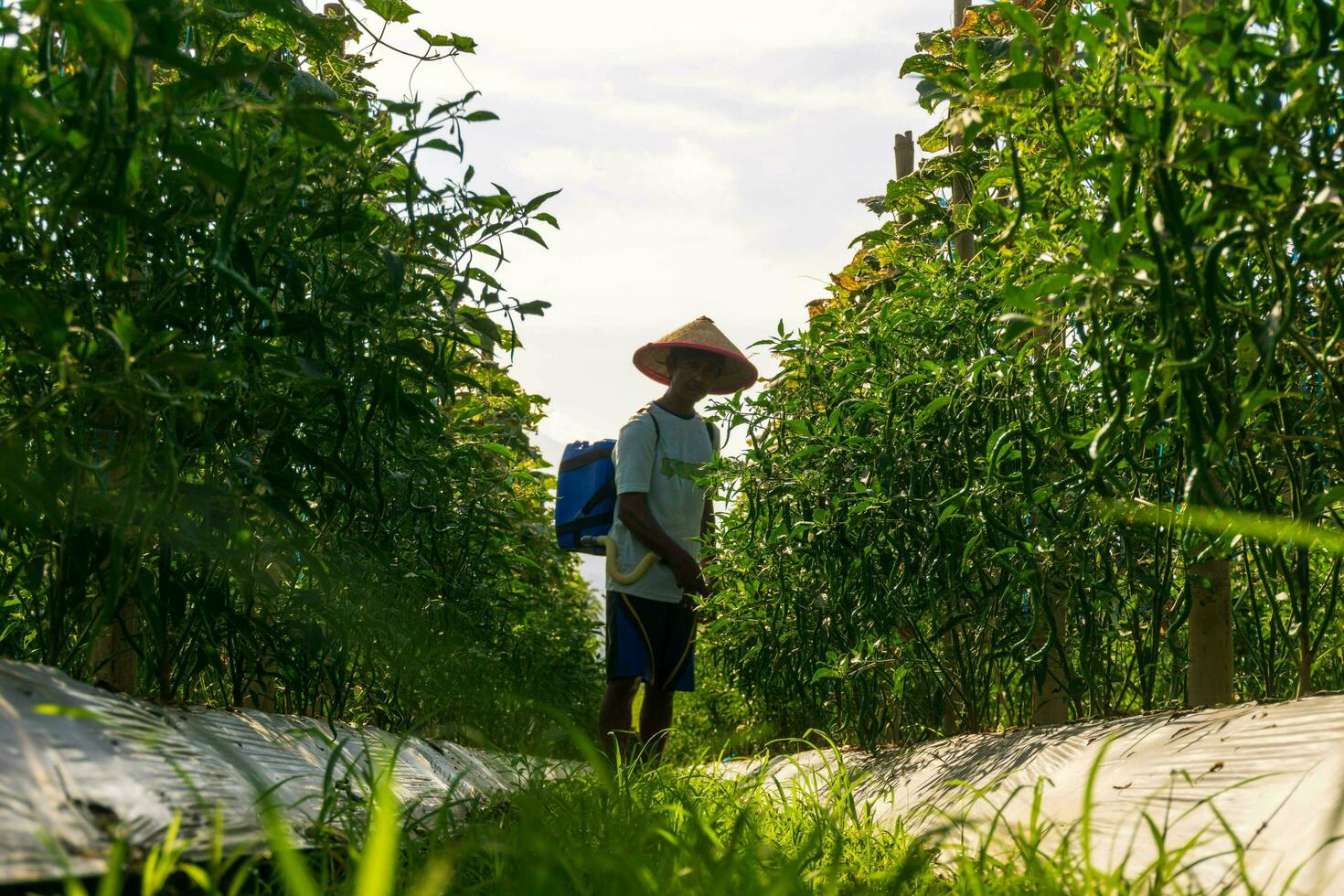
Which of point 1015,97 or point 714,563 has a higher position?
point 1015,97

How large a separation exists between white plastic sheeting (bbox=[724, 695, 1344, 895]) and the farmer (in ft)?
6.40

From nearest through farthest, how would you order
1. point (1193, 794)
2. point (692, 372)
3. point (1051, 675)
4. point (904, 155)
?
point (1193, 794), point (1051, 675), point (692, 372), point (904, 155)

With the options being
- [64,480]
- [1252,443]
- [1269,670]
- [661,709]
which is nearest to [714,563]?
[661,709]

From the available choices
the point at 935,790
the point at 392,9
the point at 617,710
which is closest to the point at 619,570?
the point at 617,710

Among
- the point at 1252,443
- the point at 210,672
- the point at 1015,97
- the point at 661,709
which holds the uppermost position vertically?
the point at 1015,97

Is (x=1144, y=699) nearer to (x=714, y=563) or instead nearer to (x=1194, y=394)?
(x=1194, y=394)

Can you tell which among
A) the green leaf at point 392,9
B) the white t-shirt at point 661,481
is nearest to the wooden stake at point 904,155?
the white t-shirt at point 661,481

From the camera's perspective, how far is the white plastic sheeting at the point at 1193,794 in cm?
149

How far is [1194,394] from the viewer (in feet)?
5.06

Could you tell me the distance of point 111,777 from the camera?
1341mm

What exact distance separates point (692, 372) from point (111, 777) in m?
3.84

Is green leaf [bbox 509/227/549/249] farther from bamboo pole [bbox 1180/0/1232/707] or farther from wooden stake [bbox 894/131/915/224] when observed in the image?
wooden stake [bbox 894/131/915/224]

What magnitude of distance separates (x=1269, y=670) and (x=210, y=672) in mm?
2292

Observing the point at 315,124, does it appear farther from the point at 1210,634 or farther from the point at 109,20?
the point at 1210,634
